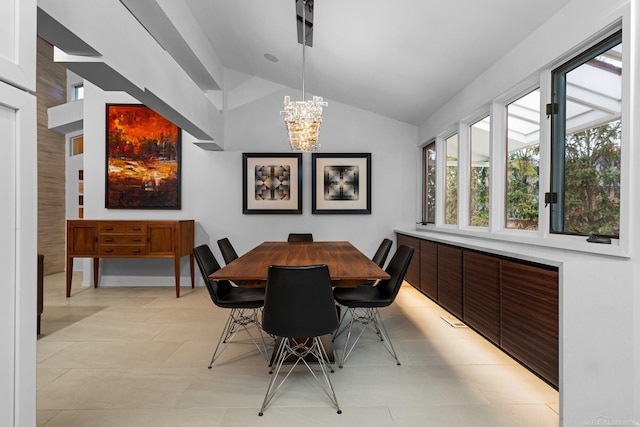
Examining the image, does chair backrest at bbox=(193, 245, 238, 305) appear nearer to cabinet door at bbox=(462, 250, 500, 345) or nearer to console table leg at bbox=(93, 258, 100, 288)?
cabinet door at bbox=(462, 250, 500, 345)

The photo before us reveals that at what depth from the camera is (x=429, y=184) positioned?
19.1ft

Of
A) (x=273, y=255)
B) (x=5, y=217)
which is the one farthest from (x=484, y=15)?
(x=5, y=217)

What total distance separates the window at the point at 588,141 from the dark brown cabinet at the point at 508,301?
507 millimetres

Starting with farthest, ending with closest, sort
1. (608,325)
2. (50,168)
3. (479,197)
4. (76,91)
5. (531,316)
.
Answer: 1. (76,91)
2. (50,168)
3. (479,197)
4. (531,316)
5. (608,325)

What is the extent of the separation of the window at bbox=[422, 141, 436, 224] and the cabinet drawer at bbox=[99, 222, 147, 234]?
172 inches

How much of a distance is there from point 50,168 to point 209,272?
227 inches

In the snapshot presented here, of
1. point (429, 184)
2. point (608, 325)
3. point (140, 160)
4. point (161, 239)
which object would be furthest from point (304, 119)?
point (140, 160)

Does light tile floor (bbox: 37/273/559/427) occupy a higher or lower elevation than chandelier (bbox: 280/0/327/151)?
lower

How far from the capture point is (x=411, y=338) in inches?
131

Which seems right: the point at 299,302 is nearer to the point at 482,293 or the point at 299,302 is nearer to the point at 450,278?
the point at 482,293

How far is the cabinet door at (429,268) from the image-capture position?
4230mm

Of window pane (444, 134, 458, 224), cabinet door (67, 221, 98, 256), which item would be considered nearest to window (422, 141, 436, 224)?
window pane (444, 134, 458, 224)

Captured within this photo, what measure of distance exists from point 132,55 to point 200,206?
331 cm

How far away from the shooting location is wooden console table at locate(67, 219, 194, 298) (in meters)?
5.09
